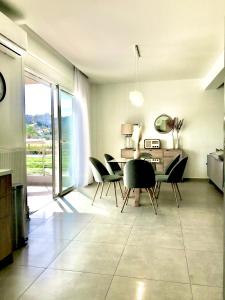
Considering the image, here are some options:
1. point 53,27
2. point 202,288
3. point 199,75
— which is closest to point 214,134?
point 199,75

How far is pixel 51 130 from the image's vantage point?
4.94 m

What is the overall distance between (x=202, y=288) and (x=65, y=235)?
1.64 m

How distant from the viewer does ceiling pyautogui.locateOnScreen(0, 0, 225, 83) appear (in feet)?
Answer: 9.33

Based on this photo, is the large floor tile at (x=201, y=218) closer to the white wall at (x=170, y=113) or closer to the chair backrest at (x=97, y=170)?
the chair backrest at (x=97, y=170)

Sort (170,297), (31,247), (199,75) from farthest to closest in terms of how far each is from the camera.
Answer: (199,75)
(31,247)
(170,297)

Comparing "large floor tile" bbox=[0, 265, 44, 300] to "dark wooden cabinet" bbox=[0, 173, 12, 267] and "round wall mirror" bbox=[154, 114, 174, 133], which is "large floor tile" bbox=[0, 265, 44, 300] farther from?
"round wall mirror" bbox=[154, 114, 174, 133]

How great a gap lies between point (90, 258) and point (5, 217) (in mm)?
878

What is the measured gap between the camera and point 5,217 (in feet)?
7.61

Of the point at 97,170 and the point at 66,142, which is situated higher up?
the point at 66,142

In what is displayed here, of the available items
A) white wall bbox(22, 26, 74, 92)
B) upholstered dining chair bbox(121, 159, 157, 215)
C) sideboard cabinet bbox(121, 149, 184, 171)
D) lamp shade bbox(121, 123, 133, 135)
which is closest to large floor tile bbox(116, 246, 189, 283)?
upholstered dining chair bbox(121, 159, 157, 215)

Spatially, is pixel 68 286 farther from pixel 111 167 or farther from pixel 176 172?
pixel 111 167

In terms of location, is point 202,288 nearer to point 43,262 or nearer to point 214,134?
point 43,262

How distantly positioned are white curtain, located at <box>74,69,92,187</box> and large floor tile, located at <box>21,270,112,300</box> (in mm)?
3705

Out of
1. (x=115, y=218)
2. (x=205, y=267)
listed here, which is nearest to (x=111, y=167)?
(x=115, y=218)
